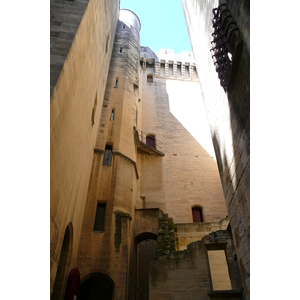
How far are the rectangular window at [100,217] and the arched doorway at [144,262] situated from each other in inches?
88.1

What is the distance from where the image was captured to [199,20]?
7.61 meters

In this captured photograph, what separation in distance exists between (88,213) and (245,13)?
8.37 meters

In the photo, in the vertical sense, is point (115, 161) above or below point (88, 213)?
above

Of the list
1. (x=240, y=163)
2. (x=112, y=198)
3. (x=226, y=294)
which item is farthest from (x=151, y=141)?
(x=240, y=163)

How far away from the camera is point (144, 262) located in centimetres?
1305

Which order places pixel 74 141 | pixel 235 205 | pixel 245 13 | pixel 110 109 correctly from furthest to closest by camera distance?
pixel 110 109
pixel 74 141
pixel 235 205
pixel 245 13

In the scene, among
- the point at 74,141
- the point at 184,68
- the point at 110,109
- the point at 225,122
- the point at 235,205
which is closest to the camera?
the point at 235,205

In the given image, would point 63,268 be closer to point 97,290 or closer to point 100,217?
point 100,217

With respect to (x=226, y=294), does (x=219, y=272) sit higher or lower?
higher

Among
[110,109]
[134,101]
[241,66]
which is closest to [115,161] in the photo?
[110,109]

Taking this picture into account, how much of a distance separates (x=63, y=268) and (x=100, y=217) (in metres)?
2.73

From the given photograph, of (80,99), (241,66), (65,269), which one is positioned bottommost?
(65,269)

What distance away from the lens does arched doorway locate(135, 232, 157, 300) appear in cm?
1192

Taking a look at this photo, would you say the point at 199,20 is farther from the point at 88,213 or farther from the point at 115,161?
the point at 88,213
